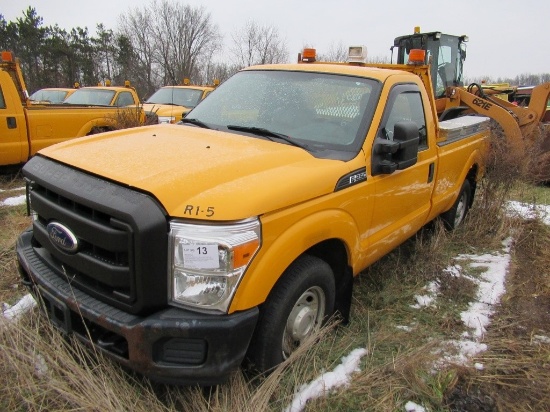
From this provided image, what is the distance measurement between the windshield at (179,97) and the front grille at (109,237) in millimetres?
9744

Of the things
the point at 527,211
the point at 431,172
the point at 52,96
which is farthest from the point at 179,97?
the point at 431,172

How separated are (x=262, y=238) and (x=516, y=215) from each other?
16.1 feet

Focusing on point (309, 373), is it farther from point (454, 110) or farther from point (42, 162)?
point (454, 110)

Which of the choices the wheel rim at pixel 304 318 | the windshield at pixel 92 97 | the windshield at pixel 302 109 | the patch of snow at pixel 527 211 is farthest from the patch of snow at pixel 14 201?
the patch of snow at pixel 527 211

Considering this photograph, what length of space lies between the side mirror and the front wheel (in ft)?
2.71

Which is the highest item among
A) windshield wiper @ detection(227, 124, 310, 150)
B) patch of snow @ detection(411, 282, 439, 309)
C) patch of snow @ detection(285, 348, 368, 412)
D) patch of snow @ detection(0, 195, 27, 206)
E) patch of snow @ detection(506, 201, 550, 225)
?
windshield wiper @ detection(227, 124, 310, 150)

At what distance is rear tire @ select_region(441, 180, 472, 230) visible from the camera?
548cm

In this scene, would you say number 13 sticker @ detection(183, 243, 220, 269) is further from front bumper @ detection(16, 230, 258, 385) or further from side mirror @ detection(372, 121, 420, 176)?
side mirror @ detection(372, 121, 420, 176)

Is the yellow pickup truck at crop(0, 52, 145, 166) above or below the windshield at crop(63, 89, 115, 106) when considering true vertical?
below

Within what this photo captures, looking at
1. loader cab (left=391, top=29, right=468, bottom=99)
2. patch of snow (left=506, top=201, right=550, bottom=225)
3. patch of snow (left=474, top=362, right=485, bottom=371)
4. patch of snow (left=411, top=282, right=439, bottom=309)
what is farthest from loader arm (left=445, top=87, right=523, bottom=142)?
patch of snow (left=474, top=362, right=485, bottom=371)

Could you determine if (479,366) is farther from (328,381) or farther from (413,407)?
(328,381)

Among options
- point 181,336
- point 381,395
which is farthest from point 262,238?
point 381,395

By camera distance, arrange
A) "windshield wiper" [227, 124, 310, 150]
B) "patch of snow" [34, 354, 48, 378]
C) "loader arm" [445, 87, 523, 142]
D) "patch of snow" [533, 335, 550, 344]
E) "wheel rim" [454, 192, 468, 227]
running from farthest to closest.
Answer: "loader arm" [445, 87, 523, 142] < "wheel rim" [454, 192, 468, 227] < "patch of snow" [533, 335, 550, 344] < "windshield wiper" [227, 124, 310, 150] < "patch of snow" [34, 354, 48, 378]

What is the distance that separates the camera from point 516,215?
→ 5988mm
